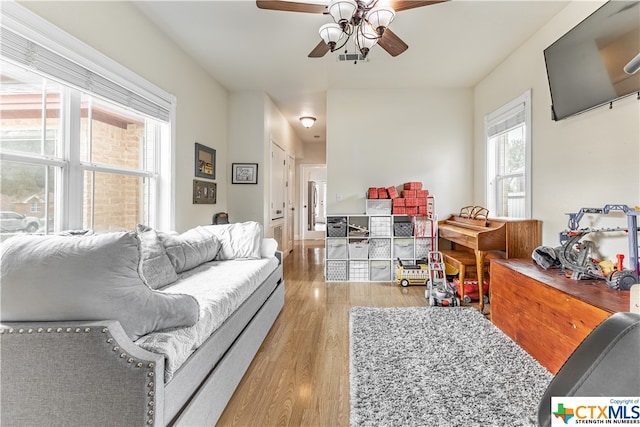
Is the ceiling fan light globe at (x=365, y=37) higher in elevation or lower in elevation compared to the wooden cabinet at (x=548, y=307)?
higher

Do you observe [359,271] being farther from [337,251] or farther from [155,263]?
[155,263]

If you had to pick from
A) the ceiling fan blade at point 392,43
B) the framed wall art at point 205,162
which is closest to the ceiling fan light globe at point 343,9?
the ceiling fan blade at point 392,43

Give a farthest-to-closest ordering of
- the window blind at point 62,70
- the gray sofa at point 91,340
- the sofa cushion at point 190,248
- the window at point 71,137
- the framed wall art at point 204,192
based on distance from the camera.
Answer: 1. the framed wall art at point 204,192
2. the sofa cushion at point 190,248
3. the window at point 71,137
4. the window blind at point 62,70
5. the gray sofa at point 91,340

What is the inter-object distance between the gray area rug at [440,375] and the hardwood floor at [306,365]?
0.39ft

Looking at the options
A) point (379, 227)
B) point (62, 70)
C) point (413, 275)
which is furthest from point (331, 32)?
point (413, 275)

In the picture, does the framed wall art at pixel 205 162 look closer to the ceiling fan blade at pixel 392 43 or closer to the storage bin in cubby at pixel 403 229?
the ceiling fan blade at pixel 392 43

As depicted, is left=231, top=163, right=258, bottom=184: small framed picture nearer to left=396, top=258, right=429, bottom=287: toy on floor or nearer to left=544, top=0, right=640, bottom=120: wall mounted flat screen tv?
left=396, top=258, right=429, bottom=287: toy on floor

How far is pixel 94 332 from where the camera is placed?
100 cm

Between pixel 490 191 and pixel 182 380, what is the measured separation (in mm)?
4073

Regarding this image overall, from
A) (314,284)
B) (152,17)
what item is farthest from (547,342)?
(152,17)

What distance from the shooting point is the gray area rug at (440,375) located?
1.53m

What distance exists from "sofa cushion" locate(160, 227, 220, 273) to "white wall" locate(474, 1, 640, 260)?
126 inches

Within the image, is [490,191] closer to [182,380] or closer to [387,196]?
[387,196]

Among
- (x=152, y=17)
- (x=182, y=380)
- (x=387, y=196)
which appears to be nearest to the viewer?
(x=182, y=380)
